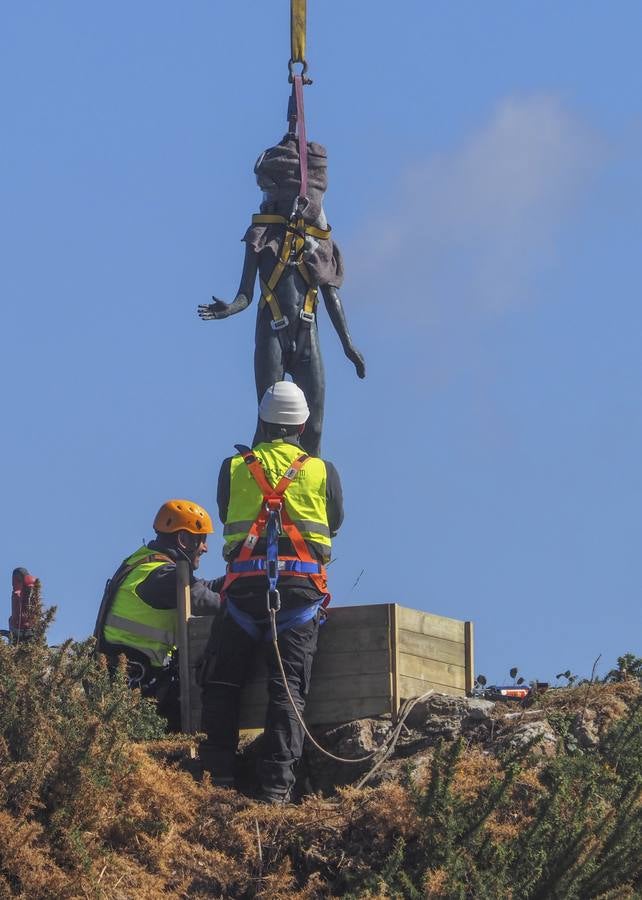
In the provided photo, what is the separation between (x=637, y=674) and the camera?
13.6 m

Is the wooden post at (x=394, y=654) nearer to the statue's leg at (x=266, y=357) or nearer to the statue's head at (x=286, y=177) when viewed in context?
the statue's leg at (x=266, y=357)

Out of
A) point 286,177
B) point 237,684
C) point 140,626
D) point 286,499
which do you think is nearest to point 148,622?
point 140,626

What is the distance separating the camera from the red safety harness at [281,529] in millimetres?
12219

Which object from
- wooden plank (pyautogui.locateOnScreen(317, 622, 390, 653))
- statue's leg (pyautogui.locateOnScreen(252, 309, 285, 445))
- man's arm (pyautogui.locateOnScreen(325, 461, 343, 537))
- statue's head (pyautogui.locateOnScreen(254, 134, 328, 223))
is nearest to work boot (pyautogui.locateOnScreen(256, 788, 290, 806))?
wooden plank (pyautogui.locateOnScreen(317, 622, 390, 653))

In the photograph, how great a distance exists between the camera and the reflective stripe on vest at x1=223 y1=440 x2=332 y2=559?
1230cm

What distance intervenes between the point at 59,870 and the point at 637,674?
184 inches

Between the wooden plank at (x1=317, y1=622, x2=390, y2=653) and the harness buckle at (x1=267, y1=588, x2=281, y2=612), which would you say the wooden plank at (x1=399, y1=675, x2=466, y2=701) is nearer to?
the wooden plank at (x1=317, y1=622, x2=390, y2=653)

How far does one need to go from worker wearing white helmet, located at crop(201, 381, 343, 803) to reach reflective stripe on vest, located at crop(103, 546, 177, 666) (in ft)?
3.16

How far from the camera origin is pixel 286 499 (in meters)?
12.3

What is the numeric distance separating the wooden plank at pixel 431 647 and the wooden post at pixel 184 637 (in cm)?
139

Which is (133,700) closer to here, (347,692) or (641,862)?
(347,692)

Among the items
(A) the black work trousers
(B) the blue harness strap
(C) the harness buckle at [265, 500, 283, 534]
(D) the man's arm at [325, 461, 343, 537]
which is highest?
(D) the man's arm at [325, 461, 343, 537]

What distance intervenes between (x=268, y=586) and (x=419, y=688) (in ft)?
4.60

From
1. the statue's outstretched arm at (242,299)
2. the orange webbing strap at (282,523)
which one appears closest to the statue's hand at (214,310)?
the statue's outstretched arm at (242,299)
